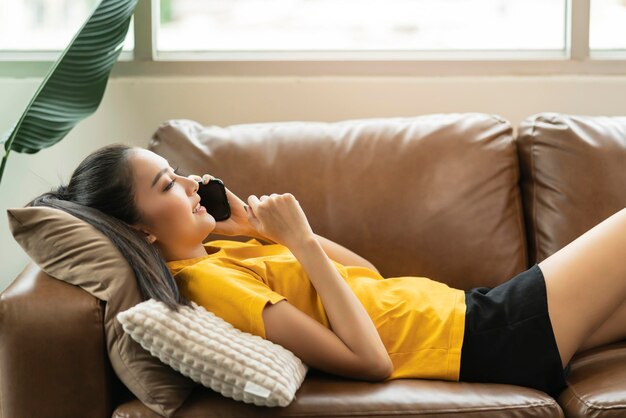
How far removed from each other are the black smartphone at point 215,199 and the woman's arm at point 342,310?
341 millimetres

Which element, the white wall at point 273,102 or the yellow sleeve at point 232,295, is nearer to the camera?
the yellow sleeve at point 232,295

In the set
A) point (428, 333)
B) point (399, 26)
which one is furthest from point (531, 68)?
point (428, 333)

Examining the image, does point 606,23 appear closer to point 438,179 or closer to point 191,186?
point 438,179

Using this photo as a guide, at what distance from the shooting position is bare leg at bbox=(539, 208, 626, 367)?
1.68m

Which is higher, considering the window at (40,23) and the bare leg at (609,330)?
the window at (40,23)

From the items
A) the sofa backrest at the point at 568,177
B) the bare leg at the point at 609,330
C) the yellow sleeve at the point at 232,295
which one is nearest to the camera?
the yellow sleeve at the point at 232,295

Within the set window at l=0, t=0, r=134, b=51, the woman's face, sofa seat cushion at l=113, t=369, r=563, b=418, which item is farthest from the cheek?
window at l=0, t=0, r=134, b=51

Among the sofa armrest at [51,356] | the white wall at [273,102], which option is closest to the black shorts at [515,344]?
the sofa armrest at [51,356]

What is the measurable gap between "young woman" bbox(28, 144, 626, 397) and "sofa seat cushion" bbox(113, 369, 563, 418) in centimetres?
6

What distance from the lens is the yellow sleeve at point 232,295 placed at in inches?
60.9

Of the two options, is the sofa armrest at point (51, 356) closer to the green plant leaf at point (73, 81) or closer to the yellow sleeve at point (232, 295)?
the yellow sleeve at point (232, 295)

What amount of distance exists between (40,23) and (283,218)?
4.88ft

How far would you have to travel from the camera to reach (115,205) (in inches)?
65.9

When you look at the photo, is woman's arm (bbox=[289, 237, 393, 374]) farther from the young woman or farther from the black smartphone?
the black smartphone
